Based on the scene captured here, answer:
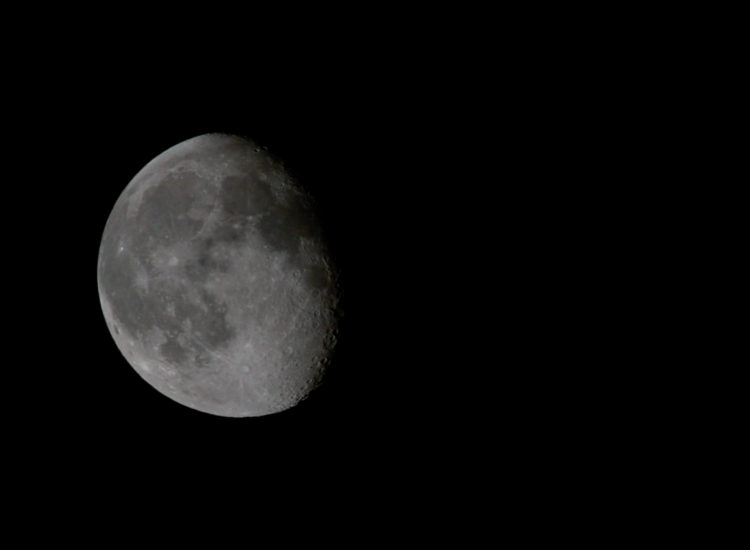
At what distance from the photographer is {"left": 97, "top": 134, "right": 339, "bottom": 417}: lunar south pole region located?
2795 mm

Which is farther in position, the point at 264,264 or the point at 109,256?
the point at 109,256

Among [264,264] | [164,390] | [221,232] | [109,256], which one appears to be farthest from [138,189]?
[164,390]

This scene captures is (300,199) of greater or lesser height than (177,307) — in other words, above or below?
above

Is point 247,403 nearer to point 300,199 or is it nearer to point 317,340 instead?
point 317,340

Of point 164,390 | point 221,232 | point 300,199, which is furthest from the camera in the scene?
point 164,390

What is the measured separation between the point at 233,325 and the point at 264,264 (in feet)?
1.18

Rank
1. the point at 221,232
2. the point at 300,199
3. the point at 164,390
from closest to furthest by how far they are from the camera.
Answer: the point at 221,232 < the point at 300,199 < the point at 164,390

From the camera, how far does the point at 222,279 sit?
2.78 metres

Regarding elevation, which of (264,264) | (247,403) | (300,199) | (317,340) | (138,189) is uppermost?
→ (138,189)

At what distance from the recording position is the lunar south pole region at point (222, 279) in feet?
9.17

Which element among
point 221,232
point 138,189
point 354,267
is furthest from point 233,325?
point 138,189

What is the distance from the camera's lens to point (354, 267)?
10.2ft

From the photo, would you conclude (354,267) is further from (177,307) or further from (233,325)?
(177,307)

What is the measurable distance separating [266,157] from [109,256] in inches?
41.8
